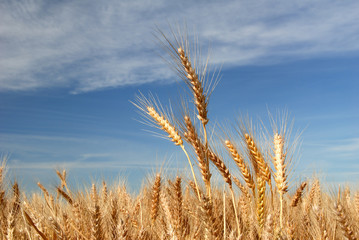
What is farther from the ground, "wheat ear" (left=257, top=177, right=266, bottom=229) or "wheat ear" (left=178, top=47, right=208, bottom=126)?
"wheat ear" (left=178, top=47, right=208, bottom=126)

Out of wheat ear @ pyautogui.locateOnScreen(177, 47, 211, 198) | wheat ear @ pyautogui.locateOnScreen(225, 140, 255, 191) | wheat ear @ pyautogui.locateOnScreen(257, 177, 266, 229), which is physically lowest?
wheat ear @ pyautogui.locateOnScreen(257, 177, 266, 229)

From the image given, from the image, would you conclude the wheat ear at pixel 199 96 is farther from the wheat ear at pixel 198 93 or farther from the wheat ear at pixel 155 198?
the wheat ear at pixel 155 198

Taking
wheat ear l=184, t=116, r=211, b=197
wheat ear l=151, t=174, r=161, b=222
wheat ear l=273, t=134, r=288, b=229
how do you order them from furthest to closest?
wheat ear l=151, t=174, r=161, b=222
wheat ear l=273, t=134, r=288, b=229
wheat ear l=184, t=116, r=211, b=197

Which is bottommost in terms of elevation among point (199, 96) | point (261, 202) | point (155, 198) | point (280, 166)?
point (261, 202)

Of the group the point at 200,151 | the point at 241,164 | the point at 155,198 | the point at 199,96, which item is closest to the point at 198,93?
the point at 199,96

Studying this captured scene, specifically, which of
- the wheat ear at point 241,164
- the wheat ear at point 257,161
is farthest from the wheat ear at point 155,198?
the wheat ear at point 257,161

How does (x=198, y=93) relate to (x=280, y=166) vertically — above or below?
above

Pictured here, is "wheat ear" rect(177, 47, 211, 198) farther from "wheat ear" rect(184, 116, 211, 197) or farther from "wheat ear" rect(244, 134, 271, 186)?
"wheat ear" rect(244, 134, 271, 186)

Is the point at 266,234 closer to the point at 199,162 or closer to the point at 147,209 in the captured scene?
the point at 199,162

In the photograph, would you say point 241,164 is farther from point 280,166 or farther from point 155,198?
point 155,198

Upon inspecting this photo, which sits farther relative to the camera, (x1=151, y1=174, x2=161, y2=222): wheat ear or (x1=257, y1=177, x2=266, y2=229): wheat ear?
(x1=151, y1=174, x2=161, y2=222): wheat ear

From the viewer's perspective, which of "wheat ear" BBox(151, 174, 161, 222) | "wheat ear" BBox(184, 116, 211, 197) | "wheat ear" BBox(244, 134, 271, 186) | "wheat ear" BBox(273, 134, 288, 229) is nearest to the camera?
"wheat ear" BBox(184, 116, 211, 197)

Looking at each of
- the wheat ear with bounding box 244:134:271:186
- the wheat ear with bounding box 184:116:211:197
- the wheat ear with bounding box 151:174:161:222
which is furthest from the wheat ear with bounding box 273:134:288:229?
the wheat ear with bounding box 151:174:161:222

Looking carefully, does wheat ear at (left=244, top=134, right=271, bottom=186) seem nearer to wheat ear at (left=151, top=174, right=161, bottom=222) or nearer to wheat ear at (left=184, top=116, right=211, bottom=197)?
wheat ear at (left=184, top=116, right=211, bottom=197)
